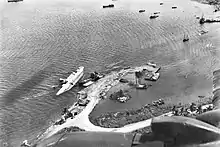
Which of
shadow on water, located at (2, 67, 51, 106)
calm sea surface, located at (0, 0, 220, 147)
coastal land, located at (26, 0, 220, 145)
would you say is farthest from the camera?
shadow on water, located at (2, 67, 51, 106)

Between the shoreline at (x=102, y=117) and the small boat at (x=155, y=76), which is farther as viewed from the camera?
the small boat at (x=155, y=76)

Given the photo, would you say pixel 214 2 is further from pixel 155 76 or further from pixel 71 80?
pixel 71 80

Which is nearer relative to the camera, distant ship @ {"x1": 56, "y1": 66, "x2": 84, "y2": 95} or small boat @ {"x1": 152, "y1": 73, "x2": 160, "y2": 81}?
distant ship @ {"x1": 56, "y1": 66, "x2": 84, "y2": 95}

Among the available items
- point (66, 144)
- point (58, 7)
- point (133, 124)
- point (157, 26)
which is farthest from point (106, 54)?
point (66, 144)

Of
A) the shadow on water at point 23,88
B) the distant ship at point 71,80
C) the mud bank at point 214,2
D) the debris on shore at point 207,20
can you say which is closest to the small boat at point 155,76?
the distant ship at point 71,80

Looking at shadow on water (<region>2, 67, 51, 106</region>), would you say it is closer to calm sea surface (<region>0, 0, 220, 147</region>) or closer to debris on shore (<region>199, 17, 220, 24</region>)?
calm sea surface (<region>0, 0, 220, 147</region>)

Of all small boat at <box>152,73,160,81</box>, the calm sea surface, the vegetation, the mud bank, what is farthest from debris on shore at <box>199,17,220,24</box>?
the vegetation

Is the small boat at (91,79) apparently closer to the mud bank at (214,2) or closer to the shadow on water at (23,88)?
the shadow on water at (23,88)
